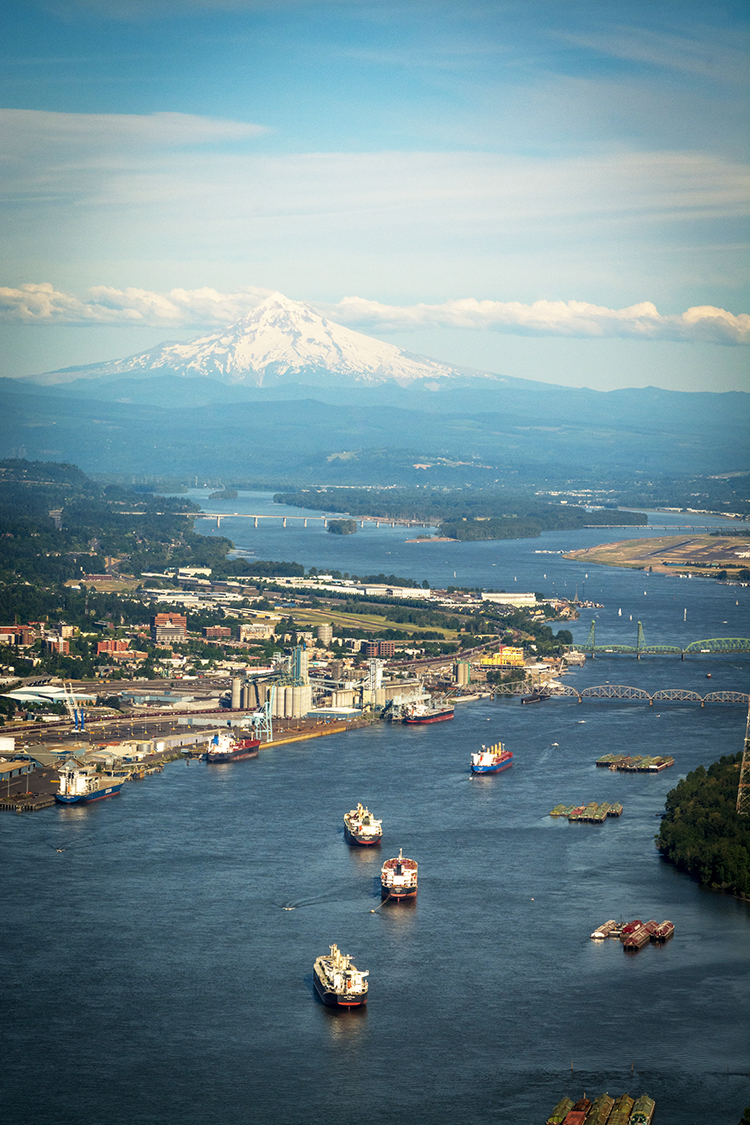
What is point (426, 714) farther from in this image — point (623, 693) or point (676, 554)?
point (676, 554)

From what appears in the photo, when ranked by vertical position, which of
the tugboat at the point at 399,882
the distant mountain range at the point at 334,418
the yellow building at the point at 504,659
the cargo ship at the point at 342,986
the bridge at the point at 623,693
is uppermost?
the distant mountain range at the point at 334,418

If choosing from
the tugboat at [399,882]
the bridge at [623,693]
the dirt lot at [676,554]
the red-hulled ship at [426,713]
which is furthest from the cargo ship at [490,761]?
the dirt lot at [676,554]

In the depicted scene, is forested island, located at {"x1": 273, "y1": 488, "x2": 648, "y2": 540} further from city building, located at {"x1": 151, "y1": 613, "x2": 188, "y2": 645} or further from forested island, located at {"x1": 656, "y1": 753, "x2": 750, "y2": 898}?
forested island, located at {"x1": 656, "y1": 753, "x2": 750, "y2": 898}

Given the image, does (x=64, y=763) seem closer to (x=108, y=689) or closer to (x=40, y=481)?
(x=108, y=689)

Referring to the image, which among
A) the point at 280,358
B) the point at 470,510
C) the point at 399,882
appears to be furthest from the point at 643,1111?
the point at 280,358

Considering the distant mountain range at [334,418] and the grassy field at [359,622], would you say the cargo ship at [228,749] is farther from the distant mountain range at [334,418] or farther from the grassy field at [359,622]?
the distant mountain range at [334,418]

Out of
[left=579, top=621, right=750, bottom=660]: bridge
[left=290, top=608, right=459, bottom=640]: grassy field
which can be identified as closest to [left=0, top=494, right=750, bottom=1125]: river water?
[left=579, top=621, right=750, bottom=660]: bridge
